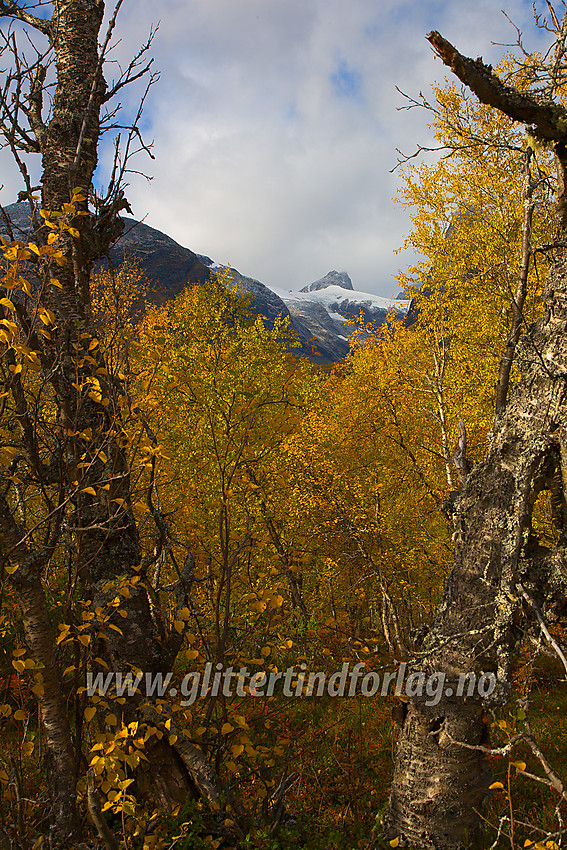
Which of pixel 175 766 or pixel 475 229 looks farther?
pixel 475 229

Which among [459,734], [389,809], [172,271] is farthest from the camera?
[172,271]

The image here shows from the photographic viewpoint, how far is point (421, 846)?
251cm

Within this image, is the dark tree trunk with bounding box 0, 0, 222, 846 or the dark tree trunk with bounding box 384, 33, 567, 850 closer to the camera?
the dark tree trunk with bounding box 0, 0, 222, 846

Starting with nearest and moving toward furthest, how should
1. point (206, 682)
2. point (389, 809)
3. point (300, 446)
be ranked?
point (389, 809) < point (206, 682) < point (300, 446)

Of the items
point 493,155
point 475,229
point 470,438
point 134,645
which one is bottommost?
point 134,645

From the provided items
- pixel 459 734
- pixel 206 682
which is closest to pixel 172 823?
pixel 206 682

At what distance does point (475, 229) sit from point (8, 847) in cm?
920

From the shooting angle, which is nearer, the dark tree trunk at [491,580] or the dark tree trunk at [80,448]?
the dark tree trunk at [80,448]

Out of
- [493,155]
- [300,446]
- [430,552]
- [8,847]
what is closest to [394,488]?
[430,552]

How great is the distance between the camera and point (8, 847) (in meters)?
1.72

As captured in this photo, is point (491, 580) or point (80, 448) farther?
point (80, 448)

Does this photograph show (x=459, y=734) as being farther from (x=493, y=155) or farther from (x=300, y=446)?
(x=493, y=155)

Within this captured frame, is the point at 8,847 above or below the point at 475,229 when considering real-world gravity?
below

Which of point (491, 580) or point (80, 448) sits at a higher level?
point (80, 448)
